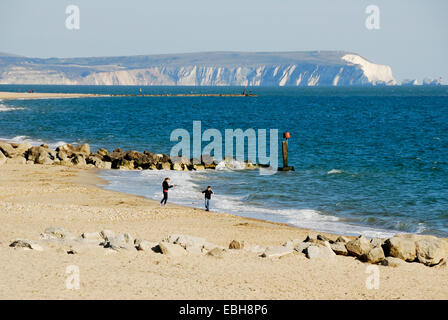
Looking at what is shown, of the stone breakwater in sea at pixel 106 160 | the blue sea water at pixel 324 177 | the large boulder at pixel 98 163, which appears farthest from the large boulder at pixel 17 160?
the blue sea water at pixel 324 177

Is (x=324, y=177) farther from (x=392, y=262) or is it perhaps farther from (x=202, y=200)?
(x=392, y=262)

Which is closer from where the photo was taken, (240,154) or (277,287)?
(277,287)

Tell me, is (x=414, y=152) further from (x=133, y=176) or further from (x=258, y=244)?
(x=258, y=244)

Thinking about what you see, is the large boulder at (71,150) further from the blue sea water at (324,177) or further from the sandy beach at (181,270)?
the sandy beach at (181,270)

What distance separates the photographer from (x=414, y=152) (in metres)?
53.8

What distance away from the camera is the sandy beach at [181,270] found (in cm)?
1390

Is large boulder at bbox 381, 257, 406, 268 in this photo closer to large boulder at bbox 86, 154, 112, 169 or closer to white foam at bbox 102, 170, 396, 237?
white foam at bbox 102, 170, 396, 237

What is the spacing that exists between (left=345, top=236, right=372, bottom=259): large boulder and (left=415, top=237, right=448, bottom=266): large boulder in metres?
1.45

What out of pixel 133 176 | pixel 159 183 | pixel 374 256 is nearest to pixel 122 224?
pixel 374 256

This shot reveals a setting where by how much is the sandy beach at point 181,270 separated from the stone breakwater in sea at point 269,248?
24 cm

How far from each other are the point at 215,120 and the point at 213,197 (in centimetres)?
6224

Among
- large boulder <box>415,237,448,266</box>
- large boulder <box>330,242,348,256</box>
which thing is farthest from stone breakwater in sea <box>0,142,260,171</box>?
large boulder <box>415,237,448,266</box>

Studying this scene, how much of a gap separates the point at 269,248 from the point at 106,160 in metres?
26.9
